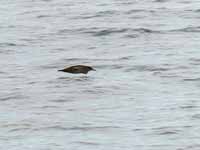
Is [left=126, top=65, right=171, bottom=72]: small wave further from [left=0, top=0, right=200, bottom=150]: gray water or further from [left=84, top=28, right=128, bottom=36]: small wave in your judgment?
[left=84, top=28, right=128, bottom=36]: small wave

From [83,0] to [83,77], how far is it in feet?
40.9

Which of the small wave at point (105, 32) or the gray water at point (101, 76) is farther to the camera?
the small wave at point (105, 32)

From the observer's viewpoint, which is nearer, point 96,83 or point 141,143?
point 141,143

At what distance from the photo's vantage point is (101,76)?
23.2 m

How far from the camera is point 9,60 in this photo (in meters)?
25.1

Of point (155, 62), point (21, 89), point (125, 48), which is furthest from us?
point (125, 48)

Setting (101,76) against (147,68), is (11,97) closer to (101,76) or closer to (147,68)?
(101,76)

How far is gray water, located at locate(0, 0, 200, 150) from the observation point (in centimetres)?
1781

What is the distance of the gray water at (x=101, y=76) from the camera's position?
17812 mm

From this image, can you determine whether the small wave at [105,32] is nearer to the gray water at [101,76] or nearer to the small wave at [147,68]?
the gray water at [101,76]

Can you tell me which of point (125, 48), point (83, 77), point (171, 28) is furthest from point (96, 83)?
point (171, 28)

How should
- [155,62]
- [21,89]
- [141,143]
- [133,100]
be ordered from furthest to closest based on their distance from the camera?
[155,62], [21,89], [133,100], [141,143]

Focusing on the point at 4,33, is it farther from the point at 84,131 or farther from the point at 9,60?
the point at 84,131

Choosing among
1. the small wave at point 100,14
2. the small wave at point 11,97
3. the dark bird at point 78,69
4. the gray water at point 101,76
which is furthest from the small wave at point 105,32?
the small wave at point 11,97
